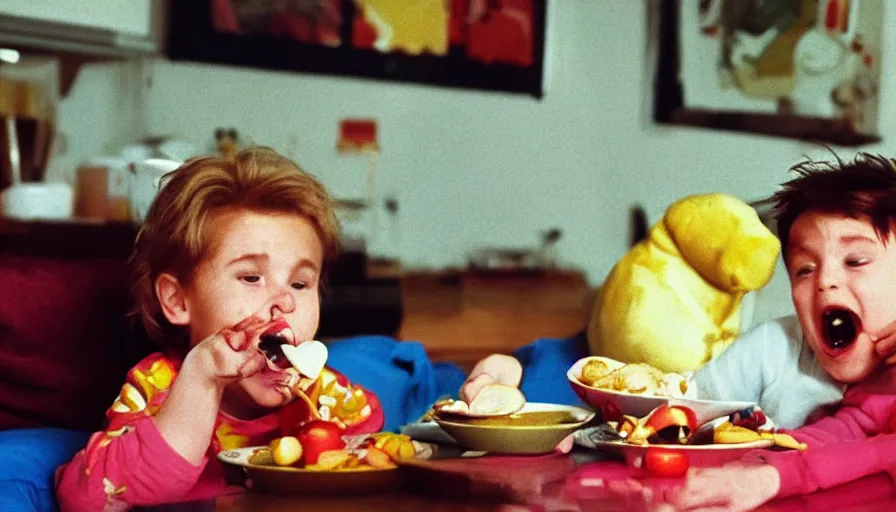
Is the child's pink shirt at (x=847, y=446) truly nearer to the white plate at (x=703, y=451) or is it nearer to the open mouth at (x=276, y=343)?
the white plate at (x=703, y=451)

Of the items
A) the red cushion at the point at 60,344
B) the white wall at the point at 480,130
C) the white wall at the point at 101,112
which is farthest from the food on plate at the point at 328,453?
the white wall at the point at 101,112

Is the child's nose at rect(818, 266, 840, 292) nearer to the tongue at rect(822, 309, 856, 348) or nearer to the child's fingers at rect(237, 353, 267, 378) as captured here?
the tongue at rect(822, 309, 856, 348)

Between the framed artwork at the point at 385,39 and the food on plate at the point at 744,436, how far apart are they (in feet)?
3.90

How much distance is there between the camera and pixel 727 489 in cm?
48

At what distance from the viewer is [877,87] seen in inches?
33.4

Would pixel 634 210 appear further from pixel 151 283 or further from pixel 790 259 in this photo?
pixel 151 283

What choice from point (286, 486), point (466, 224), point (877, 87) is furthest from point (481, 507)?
point (466, 224)

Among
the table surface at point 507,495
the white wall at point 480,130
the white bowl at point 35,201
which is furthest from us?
A: the white bowl at point 35,201

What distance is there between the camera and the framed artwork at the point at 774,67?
826 mm

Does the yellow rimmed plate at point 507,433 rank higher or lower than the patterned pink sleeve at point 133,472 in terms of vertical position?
higher

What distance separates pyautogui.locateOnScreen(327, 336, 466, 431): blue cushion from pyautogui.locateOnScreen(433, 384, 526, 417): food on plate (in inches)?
5.6

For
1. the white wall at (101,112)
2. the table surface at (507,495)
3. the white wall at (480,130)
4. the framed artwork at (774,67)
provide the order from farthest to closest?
the white wall at (101,112) < the white wall at (480,130) < the framed artwork at (774,67) < the table surface at (507,495)

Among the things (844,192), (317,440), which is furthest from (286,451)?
(844,192)

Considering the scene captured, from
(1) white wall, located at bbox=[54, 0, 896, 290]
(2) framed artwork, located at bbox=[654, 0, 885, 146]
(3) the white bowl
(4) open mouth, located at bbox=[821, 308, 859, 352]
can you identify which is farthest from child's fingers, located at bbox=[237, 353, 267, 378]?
(3) the white bowl
